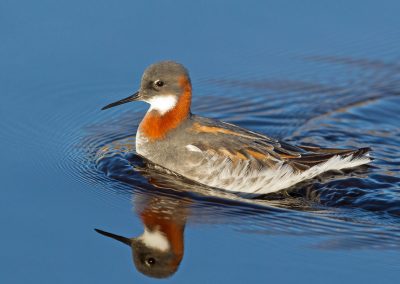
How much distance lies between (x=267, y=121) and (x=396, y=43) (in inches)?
101

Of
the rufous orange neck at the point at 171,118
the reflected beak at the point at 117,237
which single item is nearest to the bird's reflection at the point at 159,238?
the reflected beak at the point at 117,237

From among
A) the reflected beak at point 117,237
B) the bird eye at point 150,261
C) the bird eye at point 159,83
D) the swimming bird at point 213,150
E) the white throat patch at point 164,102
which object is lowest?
the bird eye at point 150,261

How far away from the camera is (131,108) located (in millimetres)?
12820

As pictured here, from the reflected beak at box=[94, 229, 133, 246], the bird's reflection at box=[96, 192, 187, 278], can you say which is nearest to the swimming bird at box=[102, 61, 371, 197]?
the bird's reflection at box=[96, 192, 187, 278]

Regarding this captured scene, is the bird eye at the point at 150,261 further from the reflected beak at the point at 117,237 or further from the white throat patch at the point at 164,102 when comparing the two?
the white throat patch at the point at 164,102

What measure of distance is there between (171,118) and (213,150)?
0.72 m

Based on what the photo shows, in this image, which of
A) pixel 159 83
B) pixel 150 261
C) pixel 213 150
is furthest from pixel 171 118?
pixel 150 261

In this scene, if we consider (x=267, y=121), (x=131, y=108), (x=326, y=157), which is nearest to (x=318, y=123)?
(x=267, y=121)

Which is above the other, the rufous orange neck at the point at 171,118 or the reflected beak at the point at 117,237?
the rufous orange neck at the point at 171,118

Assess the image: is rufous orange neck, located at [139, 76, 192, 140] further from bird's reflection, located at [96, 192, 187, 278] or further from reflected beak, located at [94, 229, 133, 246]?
reflected beak, located at [94, 229, 133, 246]

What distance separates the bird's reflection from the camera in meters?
8.98

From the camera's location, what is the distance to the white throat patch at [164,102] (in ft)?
37.1

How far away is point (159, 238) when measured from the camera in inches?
376

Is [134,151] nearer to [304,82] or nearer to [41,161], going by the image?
[41,161]
